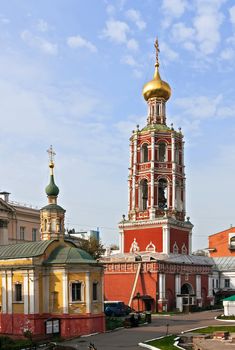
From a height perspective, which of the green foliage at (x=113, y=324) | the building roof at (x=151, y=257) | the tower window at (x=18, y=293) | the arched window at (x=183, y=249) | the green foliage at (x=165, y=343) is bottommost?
the green foliage at (x=113, y=324)

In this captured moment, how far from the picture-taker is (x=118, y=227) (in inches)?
2136

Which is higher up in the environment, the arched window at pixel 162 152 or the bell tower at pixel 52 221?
the arched window at pixel 162 152

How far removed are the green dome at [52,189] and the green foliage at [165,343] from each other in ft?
42.9

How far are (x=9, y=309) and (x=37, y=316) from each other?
1861 mm

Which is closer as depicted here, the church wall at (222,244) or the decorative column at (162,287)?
the decorative column at (162,287)

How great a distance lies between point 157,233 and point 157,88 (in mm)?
13370

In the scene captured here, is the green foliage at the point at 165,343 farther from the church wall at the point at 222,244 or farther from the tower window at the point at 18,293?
the church wall at the point at 222,244

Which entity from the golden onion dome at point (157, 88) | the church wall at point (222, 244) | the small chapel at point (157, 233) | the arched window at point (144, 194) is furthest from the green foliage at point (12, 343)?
the church wall at point (222, 244)

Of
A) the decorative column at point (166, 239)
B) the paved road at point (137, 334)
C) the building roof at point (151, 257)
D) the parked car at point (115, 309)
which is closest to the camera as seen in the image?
the paved road at point (137, 334)

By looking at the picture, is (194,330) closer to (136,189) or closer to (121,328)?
(121,328)

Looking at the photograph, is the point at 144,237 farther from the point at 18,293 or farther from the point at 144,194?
the point at 18,293

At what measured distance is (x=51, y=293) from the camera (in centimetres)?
3328

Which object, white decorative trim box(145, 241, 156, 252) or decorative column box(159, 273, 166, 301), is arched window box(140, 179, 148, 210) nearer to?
Result: white decorative trim box(145, 241, 156, 252)

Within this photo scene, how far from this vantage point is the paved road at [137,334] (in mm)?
28567
